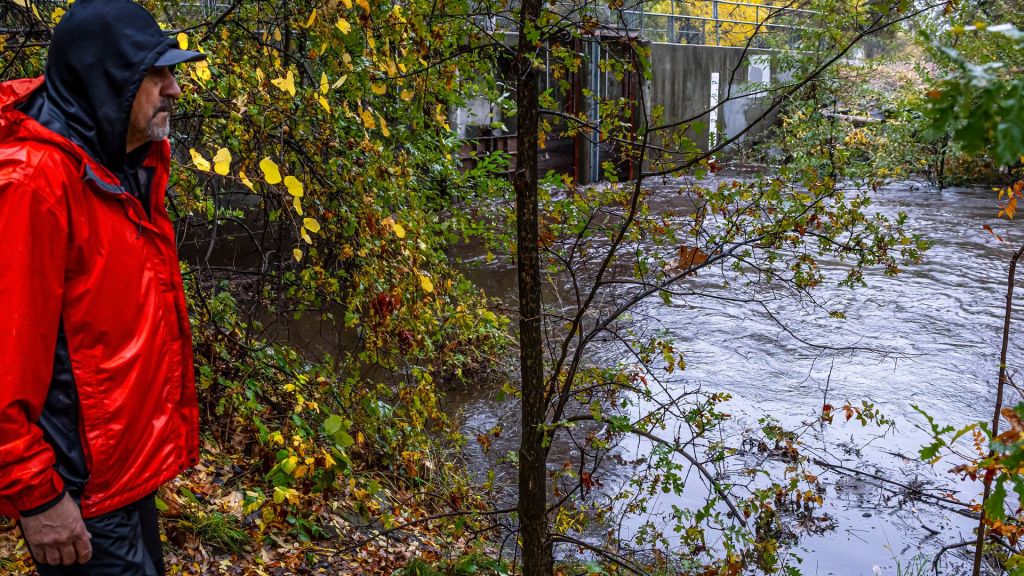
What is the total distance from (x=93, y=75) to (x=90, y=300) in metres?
0.54

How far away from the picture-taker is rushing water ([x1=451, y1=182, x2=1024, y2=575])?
5.52 m

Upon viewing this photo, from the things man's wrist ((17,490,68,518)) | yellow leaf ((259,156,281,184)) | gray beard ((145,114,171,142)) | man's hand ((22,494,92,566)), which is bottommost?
man's hand ((22,494,92,566))

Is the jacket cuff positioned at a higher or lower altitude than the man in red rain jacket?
lower

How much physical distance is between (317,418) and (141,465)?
211cm

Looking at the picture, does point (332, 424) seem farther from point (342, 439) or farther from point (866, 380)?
point (866, 380)

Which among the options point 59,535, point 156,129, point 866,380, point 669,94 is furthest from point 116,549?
point 669,94

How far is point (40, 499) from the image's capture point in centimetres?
181


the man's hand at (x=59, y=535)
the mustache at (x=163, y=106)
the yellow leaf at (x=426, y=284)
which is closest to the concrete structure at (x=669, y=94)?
the yellow leaf at (x=426, y=284)

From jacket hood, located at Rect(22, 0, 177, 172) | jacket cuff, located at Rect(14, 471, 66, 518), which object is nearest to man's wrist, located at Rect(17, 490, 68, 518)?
jacket cuff, located at Rect(14, 471, 66, 518)

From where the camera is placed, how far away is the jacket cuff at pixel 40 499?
179cm

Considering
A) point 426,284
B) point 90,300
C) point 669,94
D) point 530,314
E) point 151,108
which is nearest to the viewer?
point 90,300

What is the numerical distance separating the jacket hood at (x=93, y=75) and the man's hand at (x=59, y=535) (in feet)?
2.73

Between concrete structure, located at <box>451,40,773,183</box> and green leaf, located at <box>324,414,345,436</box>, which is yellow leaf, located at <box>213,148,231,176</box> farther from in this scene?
concrete structure, located at <box>451,40,773,183</box>

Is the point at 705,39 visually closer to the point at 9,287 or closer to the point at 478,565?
the point at 478,565
